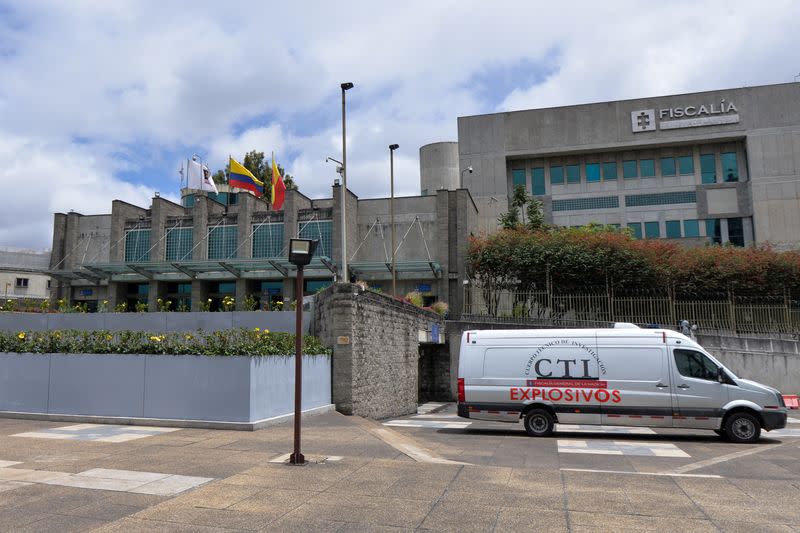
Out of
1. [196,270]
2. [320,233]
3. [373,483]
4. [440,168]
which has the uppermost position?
[440,168]

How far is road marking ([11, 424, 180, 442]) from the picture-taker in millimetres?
10461

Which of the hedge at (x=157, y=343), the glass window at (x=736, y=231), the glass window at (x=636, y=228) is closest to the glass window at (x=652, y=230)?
the glass window at (x=636, y=228)

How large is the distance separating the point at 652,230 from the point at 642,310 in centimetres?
1764

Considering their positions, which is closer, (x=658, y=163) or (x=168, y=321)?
(x=168, y=321)

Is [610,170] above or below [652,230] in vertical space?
above

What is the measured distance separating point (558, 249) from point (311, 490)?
94.3 ft

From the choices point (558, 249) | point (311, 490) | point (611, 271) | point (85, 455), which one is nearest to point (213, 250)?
point (558, 249)

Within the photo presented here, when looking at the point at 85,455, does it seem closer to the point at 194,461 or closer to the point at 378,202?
the point at 194,461

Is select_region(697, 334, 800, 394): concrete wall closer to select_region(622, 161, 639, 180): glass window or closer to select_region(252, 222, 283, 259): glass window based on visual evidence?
select_region(622, 161, 639, 180): glass window

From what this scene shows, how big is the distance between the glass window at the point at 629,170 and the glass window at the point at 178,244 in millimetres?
34784

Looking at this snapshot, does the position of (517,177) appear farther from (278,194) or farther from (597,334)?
(597,334)

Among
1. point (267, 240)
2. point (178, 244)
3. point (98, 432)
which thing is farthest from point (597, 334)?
point (178, 244)

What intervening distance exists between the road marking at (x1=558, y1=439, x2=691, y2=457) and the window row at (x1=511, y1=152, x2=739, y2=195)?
38.1 m

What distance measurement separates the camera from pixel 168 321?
54.5 feet
